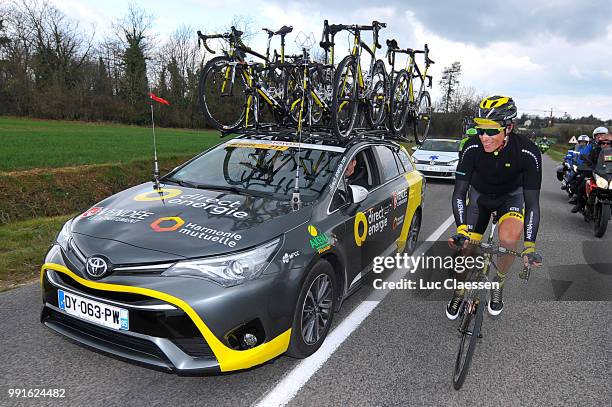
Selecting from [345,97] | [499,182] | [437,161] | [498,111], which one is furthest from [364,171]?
[437,161]

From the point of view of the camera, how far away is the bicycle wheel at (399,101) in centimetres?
745

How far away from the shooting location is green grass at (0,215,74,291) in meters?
4.93

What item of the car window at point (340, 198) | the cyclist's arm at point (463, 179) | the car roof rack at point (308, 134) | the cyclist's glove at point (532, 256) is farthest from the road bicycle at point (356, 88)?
the cyclist's glove at point (532, 256)

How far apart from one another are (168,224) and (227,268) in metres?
0.65

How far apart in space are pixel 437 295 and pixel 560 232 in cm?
487

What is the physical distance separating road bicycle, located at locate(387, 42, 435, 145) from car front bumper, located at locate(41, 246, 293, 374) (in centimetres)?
511

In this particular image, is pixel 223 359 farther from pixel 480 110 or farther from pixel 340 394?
pixel 480 110

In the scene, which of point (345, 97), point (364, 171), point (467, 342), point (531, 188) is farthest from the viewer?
point (345, 97)

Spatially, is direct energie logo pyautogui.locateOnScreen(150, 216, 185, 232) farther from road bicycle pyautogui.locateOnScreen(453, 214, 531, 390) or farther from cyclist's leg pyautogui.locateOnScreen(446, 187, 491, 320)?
cyclist's leg pyautogui.locateOnScreen(446, 187, 491, 320)

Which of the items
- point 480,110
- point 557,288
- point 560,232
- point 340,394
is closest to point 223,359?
point 340,394

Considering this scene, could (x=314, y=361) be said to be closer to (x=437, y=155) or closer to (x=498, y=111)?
(x=498, y=111)

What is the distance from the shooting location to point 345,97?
5867 millimetres

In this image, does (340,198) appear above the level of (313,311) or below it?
above

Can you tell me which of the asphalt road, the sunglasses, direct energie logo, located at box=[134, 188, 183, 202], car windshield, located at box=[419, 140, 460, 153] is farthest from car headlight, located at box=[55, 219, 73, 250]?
car windshield, located at box=[419, 140, 460, 153]
